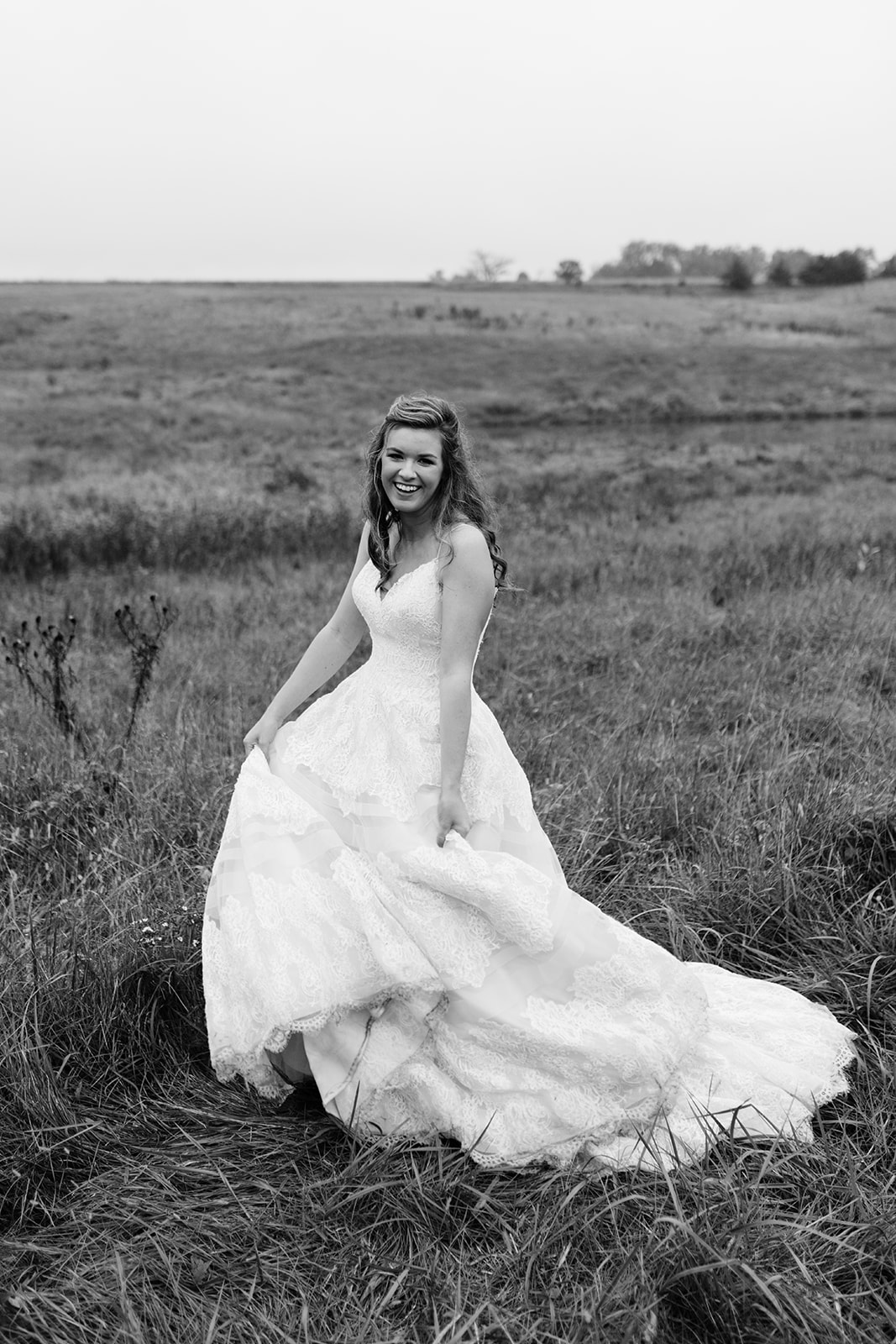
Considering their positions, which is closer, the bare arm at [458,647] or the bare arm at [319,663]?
the bare arm at [458,647]

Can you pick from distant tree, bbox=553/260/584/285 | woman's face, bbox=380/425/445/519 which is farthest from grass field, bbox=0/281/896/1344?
distant tree, bbox=553/260/584/285

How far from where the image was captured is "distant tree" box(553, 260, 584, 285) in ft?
264

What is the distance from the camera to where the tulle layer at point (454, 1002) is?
102 inches

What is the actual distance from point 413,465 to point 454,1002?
5.38 ft

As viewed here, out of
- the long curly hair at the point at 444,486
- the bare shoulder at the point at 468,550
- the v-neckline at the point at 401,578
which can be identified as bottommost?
the v-neckline at the point at 401,578

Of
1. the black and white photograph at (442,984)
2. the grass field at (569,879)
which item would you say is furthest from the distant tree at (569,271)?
the black and white photograph at (442,984)

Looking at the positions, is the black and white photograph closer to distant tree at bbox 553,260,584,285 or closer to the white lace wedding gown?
the white lace wedding gown

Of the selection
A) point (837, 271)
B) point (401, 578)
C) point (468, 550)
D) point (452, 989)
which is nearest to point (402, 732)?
point (401, 578)

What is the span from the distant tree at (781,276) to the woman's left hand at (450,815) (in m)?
74.3

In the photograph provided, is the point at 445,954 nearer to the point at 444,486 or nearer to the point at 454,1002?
the point at 454,1002

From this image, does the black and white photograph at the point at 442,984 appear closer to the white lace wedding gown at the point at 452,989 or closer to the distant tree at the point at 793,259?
the white lace wedding gown at the point at 452,989

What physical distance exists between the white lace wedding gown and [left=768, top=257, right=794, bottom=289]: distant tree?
74229 millimetres

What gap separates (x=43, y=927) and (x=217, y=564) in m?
8.16

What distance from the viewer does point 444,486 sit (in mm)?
3035
